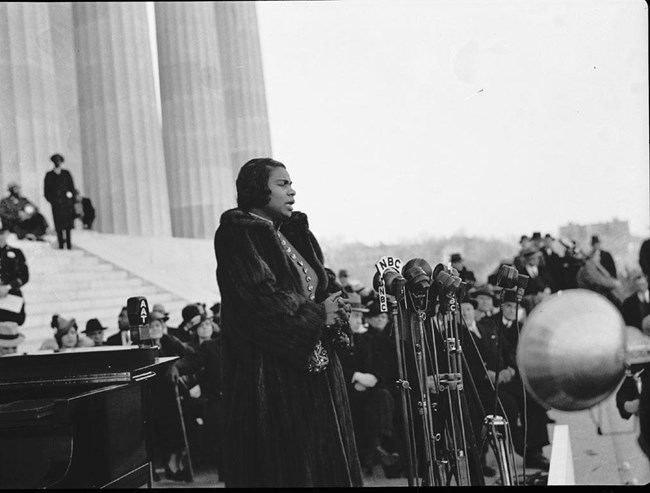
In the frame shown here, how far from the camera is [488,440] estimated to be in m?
3.68

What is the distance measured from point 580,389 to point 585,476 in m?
2.69

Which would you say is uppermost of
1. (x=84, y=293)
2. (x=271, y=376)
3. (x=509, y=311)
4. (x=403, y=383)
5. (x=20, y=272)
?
(x=20, y=272)

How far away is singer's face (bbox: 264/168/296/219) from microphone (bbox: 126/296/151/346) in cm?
120

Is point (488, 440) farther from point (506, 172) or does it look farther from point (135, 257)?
point (135, 257)

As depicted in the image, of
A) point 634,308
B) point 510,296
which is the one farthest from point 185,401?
point 634,308

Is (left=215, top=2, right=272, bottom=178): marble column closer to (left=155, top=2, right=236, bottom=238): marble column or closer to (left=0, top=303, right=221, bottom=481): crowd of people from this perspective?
(left=155, top=2, right=236, bottom=238): marble column

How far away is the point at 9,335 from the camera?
6.05m

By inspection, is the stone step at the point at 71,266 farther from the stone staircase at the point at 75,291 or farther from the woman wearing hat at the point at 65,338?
the woman wearing hat at the point at 65,338

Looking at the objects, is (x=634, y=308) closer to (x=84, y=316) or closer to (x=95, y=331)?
(x=95, y=331)

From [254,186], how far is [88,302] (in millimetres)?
5298

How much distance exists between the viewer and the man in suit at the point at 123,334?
6.05 metres

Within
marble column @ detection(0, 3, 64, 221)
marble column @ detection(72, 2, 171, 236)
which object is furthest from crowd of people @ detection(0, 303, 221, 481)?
marble column @ detection(72, 2, 171, 236)

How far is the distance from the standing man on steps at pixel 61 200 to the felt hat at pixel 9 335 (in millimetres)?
3133

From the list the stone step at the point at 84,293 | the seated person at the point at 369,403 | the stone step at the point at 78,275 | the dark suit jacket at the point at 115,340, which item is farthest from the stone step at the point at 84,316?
the seated person at the point at 369,403
